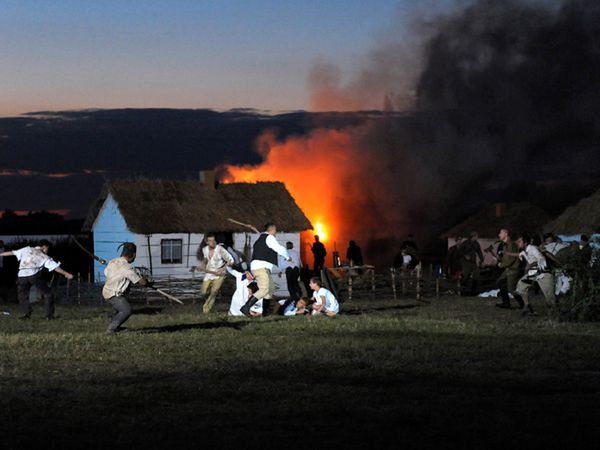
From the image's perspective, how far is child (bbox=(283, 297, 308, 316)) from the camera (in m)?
28.1

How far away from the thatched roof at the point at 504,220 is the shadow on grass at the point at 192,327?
43.7 metres

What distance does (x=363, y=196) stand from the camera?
75375mm

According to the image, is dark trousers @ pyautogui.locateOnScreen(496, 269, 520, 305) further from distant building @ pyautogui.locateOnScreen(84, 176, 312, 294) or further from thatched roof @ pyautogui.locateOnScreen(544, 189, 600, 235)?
thatched roof @ pyautogui.locateOnScreen(544, 189, 600, 235)

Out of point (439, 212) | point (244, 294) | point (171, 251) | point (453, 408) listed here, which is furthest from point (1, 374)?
point (439, 212)

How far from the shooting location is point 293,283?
2916 centimetres

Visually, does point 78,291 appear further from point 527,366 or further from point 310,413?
point 310,413

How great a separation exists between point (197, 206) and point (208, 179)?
192cm

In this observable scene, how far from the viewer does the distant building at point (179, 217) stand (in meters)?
48.0

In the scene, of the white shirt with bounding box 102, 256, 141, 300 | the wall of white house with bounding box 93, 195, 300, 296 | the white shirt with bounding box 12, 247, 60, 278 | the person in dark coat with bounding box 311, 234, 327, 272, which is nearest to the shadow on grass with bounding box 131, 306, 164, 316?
the white shirt with bounding box 12, 247, 60, 278

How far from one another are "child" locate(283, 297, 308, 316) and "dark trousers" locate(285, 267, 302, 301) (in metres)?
0.32

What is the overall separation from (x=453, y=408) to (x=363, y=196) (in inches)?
2430

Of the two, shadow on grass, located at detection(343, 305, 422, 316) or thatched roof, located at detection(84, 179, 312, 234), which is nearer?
shadow on grass, located at detection(343, 305, 422, 316)

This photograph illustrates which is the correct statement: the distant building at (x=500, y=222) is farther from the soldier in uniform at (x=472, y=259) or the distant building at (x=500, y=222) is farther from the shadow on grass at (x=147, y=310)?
the shadow on grass at (x=147, y=310)

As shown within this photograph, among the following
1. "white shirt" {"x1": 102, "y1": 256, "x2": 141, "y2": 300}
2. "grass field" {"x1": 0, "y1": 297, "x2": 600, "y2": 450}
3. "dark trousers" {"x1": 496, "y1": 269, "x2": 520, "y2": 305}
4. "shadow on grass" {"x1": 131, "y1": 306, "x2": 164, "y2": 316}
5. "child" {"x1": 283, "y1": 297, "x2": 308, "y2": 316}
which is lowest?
"shadow on grass" {"x1": 131, "y1": 306, "x2": 164, "y2": 316}
